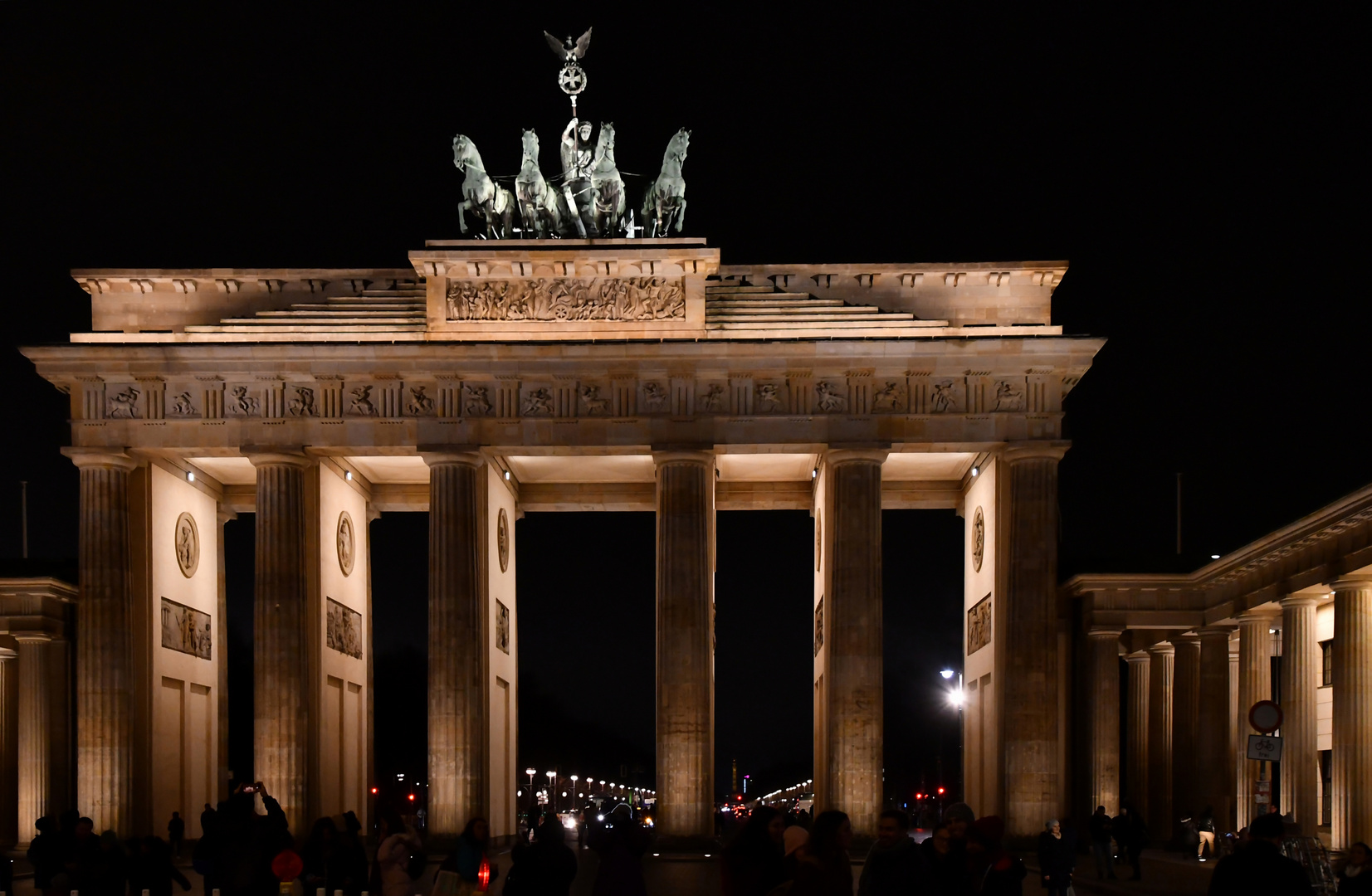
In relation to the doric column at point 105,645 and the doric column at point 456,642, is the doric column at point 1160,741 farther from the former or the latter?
the doric column at point 105,645

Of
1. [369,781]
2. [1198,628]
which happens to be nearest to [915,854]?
[1198,628]

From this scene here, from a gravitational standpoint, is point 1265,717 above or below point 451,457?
below

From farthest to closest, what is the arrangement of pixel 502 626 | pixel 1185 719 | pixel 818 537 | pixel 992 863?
pixel 1185 719 → pixel 818 537 → pixel 502 626 → pixel 992 863

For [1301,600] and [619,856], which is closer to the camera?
[619,856]

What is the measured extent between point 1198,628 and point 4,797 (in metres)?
34.4

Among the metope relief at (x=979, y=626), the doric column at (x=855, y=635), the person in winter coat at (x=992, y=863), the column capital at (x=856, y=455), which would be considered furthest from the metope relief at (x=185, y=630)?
the person in winter coat at (x=992, y=863)

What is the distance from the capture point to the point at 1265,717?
2644 cm

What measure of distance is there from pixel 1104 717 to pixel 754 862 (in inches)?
1434

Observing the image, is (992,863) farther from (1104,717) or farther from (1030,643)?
(1104,717)

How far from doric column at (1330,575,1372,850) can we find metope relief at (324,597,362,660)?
1034 inches

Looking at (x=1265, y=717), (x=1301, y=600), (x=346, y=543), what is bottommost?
(x=1265, y=717)

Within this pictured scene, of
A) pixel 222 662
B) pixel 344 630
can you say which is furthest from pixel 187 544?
pixel 344 630

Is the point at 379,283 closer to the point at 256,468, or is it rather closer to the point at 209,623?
the point at 256,468

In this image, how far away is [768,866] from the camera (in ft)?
49.8
